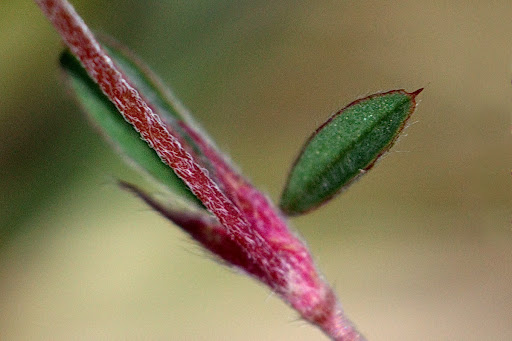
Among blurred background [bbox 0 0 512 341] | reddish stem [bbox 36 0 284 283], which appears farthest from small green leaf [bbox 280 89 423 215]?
blurred background [bbox 0 0 512 341]

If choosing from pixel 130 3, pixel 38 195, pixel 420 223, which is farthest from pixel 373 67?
pixel 38 195

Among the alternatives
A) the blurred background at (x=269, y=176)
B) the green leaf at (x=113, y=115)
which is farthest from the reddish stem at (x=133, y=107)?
the blurred background at (x=269, y=176)

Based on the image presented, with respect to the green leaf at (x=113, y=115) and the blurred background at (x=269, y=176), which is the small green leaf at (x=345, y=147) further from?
the blurred background at (x=269, y=176)

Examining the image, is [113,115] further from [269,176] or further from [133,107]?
[269,176]

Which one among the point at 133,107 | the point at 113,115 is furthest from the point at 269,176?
the point at 133,107

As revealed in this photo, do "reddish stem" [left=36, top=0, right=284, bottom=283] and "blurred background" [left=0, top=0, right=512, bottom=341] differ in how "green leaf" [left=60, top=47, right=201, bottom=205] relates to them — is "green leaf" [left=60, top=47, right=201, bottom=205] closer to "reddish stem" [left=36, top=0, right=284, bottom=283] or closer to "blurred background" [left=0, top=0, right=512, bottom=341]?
"reddish stem" [left=36, top=0, right=284, bottom=283]

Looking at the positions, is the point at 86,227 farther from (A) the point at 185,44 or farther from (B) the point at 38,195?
(A) the point at 185,44
